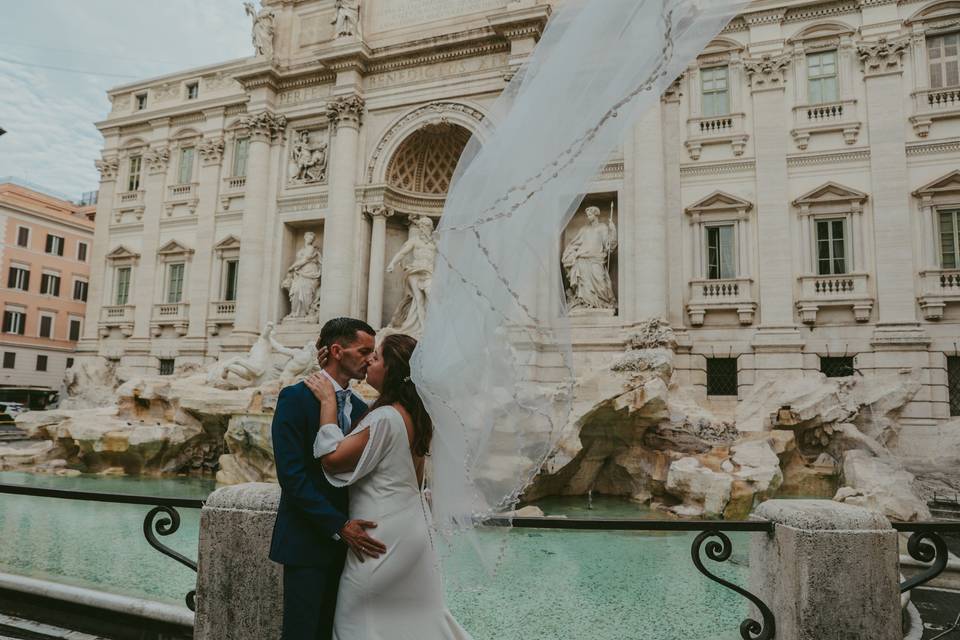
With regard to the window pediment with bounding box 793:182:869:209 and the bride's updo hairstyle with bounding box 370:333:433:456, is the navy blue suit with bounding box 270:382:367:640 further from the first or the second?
the window pediment with bounding box 793:182:869:209

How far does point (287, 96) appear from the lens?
19.9 m

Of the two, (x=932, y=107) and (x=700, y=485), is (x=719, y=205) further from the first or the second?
(x=700, y=485)

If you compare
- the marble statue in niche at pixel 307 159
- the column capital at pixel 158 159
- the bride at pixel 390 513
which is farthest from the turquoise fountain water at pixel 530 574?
the column capital at pixel 158 159

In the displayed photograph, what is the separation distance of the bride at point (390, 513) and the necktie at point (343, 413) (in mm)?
186

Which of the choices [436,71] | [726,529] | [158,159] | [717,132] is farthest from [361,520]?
[158,159]

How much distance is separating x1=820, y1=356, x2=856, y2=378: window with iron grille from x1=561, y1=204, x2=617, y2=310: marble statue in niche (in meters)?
4.93

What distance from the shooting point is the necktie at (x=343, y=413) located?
2.49 m

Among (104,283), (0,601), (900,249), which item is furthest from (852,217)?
(104,283)

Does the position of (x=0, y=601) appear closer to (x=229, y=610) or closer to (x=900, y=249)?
(x=229, y=610)

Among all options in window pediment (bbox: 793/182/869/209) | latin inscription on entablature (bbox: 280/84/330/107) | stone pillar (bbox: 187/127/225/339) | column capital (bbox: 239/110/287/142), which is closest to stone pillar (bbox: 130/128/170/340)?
stone pillar (bbox: 187/127/225/339)

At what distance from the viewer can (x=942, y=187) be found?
45.2 ft

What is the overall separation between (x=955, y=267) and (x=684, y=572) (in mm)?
11886

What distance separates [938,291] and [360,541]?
607 inches

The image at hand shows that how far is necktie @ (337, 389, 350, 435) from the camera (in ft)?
8.17
